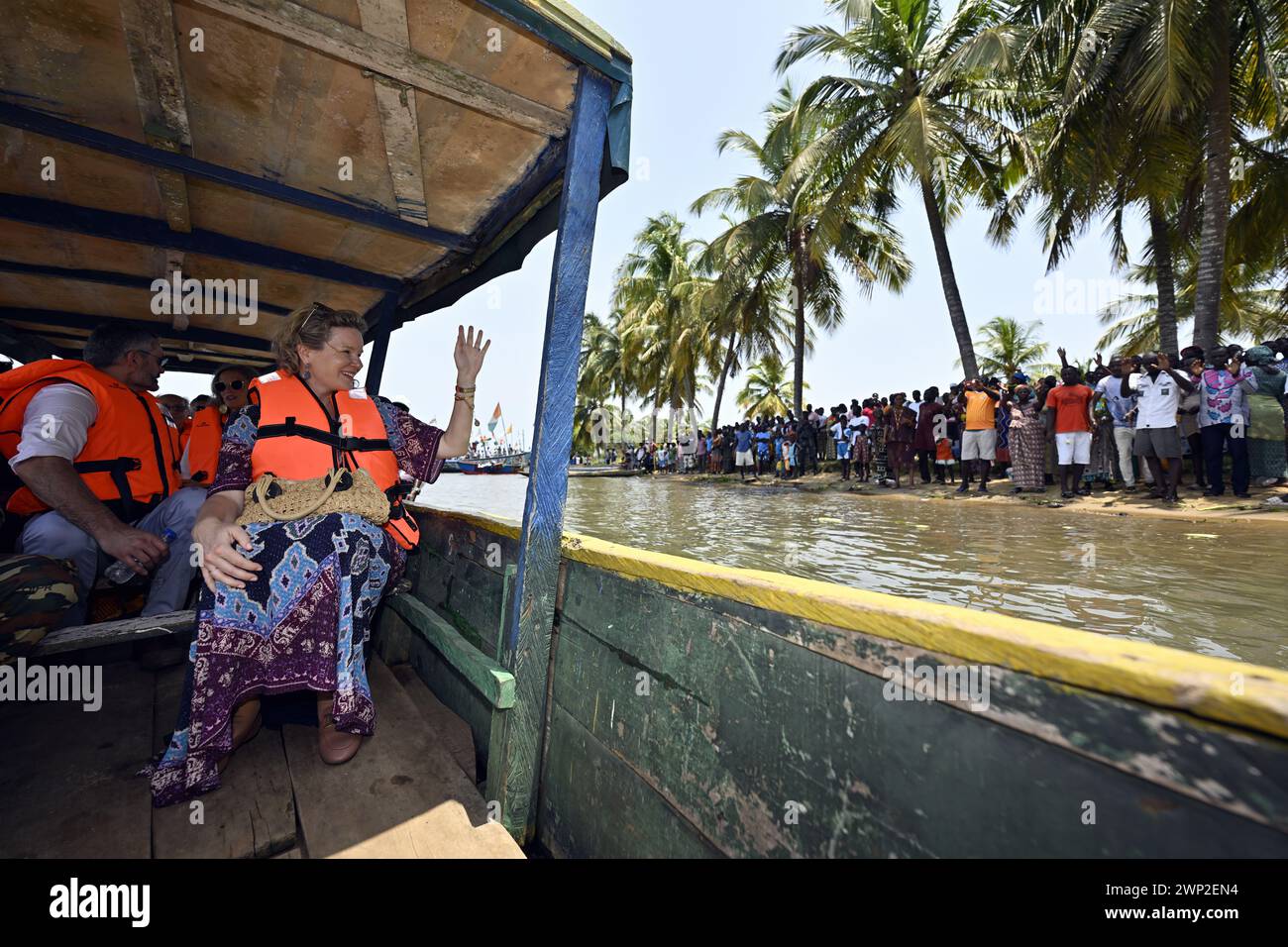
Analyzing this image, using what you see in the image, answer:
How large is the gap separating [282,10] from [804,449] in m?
17.0

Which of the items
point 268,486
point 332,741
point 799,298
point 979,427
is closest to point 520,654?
point 332,741

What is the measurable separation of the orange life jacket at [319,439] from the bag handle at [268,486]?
0.04 metres

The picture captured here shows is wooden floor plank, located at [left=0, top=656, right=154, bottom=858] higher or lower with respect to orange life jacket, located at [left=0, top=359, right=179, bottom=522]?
lower

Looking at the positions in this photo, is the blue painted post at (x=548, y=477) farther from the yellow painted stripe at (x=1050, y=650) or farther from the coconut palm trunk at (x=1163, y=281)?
the coconut palm trunk at (x=1163, y=281)

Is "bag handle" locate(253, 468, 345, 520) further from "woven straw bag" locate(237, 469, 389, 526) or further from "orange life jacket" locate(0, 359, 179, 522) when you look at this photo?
"orange life jacket" locate(0, 359, 179, 522)

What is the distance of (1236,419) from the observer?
22.1ft

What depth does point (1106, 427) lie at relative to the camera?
899 centimetres

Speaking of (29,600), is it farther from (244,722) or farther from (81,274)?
(81,274)

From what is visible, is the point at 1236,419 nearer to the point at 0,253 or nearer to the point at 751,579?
the point at 751,579

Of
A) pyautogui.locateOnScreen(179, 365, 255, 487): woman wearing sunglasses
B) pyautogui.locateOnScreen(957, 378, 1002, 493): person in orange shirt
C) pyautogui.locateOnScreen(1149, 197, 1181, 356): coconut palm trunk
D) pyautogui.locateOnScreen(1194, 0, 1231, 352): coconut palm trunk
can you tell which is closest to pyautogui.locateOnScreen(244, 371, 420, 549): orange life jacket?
pyautogui.locateOnScreen(179, 365, 255, 487): woman wearing sunglasses

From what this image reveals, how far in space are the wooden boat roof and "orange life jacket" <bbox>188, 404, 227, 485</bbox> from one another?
976 mm

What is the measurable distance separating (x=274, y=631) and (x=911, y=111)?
45.9ft

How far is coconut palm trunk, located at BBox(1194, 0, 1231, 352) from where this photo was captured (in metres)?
8.95
